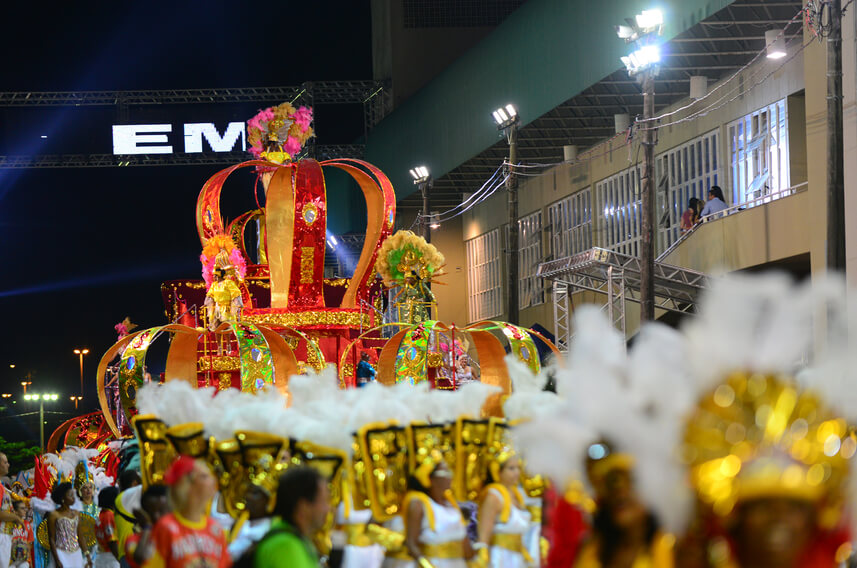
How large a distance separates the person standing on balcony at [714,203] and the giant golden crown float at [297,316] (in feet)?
31.9

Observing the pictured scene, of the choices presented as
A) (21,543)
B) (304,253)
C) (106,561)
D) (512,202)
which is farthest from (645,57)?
(106,561)

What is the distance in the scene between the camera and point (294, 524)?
4.83 meters

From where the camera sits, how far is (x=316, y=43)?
40.0 meters

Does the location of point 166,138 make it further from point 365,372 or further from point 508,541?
point 508,541

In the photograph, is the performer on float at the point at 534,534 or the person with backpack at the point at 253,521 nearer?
the person with backpack at the point at 253,521

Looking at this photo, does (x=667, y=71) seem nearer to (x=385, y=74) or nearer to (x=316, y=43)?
(x=316, y=43)

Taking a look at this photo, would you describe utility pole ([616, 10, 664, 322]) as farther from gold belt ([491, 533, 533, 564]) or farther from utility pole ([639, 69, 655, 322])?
gold belt ([491, 533, 533, 564])

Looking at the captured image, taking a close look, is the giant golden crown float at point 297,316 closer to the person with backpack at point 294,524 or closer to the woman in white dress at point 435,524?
the woman in white dress at point 435,524

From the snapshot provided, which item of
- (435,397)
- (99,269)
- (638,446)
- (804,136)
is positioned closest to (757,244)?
(804,136)

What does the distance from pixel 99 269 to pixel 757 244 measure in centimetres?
2210

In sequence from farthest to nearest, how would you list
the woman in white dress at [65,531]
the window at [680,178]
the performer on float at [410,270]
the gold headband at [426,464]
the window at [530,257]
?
the window at [530,257], the window at [680,178], the performer on float at [410,270], the woman in white dress at [65,531], the gold headband at [426,464]

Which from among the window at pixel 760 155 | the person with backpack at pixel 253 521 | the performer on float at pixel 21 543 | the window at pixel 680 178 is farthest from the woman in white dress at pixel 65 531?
the window at pixel 680 178

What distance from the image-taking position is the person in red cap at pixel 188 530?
18.8 feet

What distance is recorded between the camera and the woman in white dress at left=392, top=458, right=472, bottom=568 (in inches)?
267
